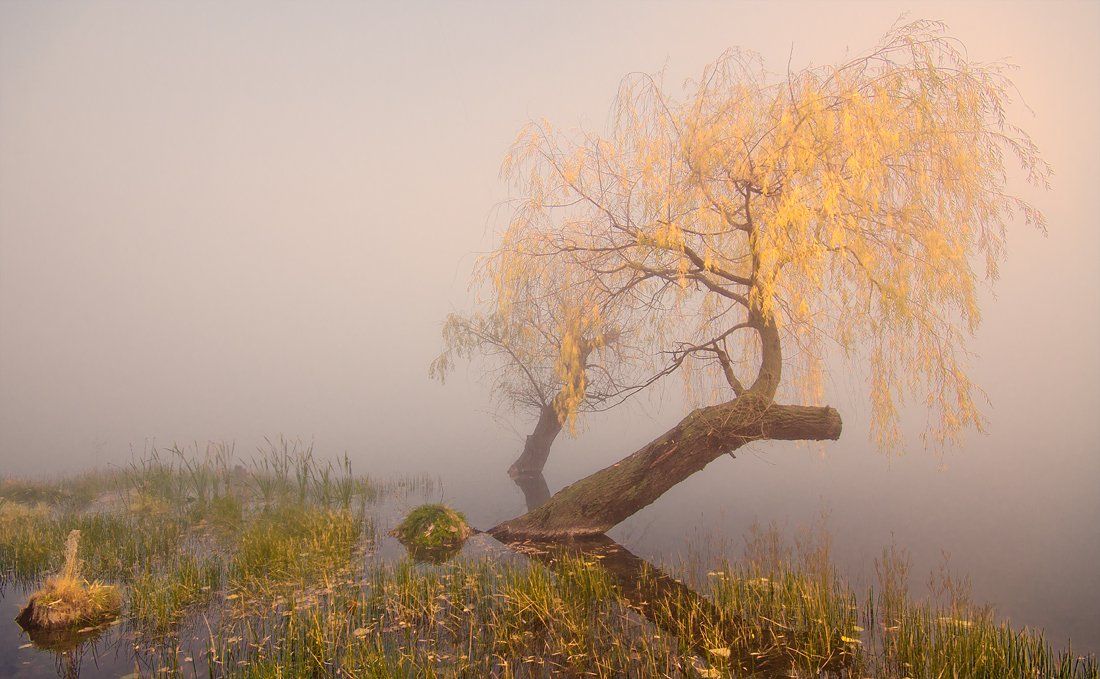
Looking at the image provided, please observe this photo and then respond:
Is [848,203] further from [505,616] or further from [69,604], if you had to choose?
[69,604]

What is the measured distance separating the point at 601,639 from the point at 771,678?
153 centimetres

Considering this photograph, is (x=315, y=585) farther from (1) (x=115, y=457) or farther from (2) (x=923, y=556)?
(1) (x=115, y=457)

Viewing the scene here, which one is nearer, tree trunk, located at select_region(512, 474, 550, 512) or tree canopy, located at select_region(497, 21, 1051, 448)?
tree canopy, located at select_region(497, 21, 1051, 448)

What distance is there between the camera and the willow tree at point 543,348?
10.7 m

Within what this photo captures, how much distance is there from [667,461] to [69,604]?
776 cm

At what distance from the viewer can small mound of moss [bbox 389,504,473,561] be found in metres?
9.62

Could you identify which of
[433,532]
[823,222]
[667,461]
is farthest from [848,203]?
[433,532]

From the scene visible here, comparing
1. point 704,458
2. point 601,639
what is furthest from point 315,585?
point 704,458

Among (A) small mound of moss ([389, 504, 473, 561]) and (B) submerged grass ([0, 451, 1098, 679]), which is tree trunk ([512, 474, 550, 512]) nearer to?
(A) small mound of moss ([389, 504, 473, 561])

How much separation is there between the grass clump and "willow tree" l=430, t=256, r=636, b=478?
644 cm

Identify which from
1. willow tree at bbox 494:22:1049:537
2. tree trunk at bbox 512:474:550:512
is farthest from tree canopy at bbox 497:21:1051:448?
tree trunk at bbox 512:474:550:512

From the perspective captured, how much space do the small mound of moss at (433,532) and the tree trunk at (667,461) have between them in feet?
2.54

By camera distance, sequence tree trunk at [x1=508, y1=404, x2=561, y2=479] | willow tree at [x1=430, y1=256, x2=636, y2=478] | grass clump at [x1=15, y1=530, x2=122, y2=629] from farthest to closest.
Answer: tree trunk at [x1=508, y1=404, x2=561, y2=479] → willow tree at [x1=430, y1=256, x2=636, y2=478] → grass clump at [x1=15, y1=530, x2=122, y2=629]

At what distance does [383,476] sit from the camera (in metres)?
18.5
